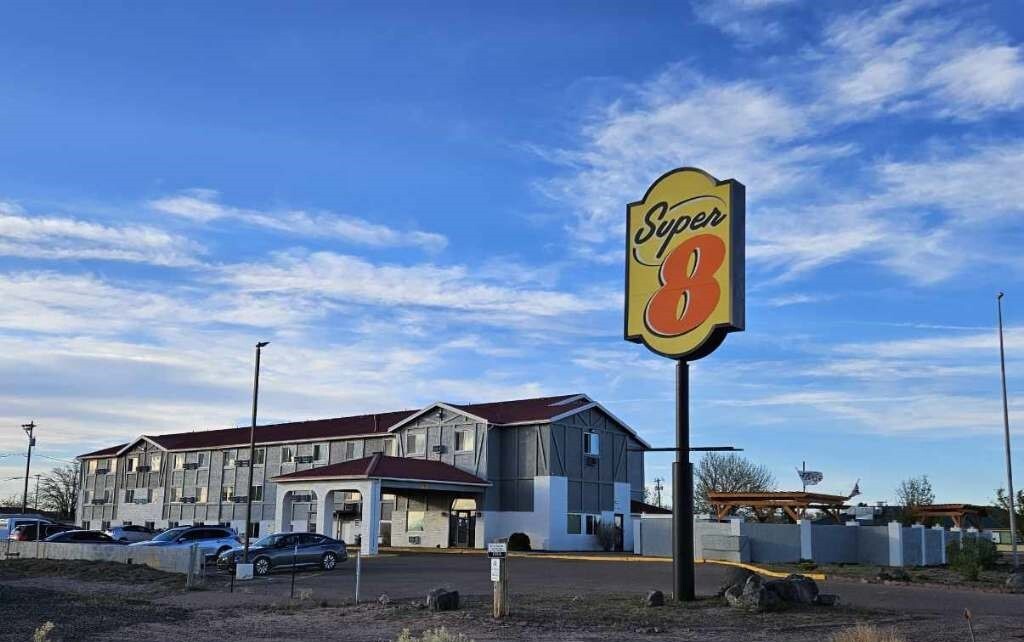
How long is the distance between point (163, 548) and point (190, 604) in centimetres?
1027

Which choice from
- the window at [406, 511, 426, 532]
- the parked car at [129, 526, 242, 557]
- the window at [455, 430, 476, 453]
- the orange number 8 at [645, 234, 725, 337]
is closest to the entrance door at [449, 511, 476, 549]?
the window at [406, 511, 426, 532]

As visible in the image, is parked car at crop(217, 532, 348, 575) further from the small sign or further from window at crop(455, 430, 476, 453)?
window at crop(455, 430, 476, 453)

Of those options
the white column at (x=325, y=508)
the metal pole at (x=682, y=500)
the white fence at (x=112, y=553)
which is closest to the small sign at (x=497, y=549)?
the metal pole at (x=682, y=500)

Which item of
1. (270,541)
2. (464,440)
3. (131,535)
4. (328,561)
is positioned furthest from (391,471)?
(270,541)

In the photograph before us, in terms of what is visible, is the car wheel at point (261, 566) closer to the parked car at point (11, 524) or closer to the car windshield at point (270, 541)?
the car windshield at point (270, 541)

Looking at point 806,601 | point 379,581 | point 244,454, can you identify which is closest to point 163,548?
point 379,581

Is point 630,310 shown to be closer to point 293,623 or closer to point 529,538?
point 293,623

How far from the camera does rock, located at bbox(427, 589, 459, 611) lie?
20.2 meters

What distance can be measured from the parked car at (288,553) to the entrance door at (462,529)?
1977cm

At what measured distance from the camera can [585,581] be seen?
28859 mm

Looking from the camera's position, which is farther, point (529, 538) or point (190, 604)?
point (529, 538)

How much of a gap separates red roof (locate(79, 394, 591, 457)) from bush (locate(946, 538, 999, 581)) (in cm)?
2227

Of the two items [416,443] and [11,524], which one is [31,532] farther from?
[416,443]

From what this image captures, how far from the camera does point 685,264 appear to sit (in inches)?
903
